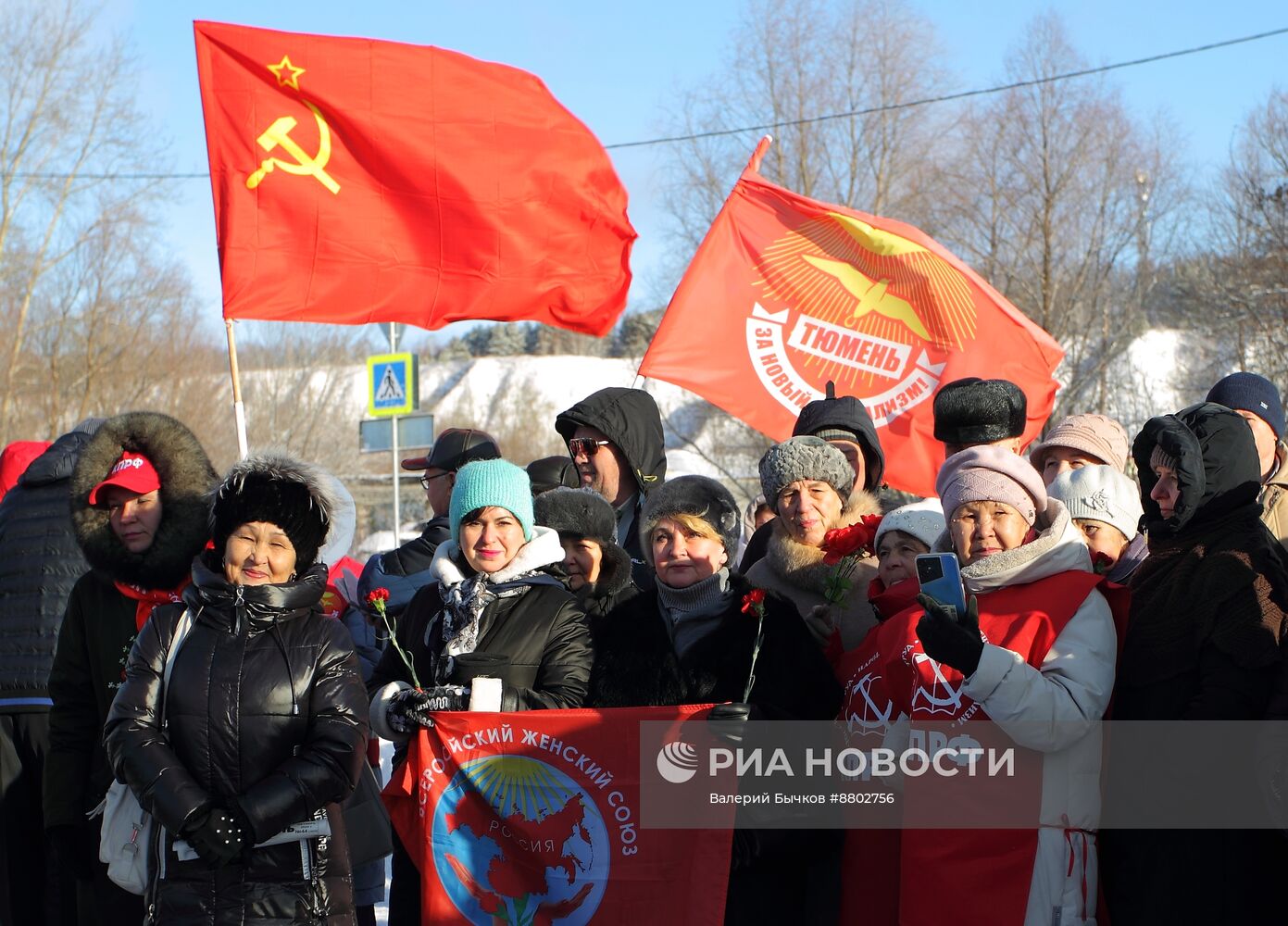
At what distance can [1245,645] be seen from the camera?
3.43 meters

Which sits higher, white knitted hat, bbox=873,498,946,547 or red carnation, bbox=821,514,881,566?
white knitted hat, bbox=873,498,946,547

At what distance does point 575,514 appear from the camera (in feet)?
15.6

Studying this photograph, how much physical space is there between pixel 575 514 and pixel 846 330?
Answer: 252 centimetres

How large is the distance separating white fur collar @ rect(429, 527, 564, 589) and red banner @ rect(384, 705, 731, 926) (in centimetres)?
45

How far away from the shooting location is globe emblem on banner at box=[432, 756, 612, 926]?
399 centimetres

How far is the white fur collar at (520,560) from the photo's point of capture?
4.23 metres

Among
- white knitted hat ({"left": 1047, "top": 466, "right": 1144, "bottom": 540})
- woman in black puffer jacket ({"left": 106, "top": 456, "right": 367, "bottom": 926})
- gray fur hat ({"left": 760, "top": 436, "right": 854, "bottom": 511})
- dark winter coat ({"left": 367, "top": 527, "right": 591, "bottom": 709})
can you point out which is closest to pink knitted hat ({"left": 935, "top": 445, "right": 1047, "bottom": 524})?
gray fur hat ({"left": 760, "top": 436, "right": 854, "bottom": 511})

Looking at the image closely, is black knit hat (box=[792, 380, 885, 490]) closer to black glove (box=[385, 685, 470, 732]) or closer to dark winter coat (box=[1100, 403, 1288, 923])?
dark winter coat (box=[1100, 403, 1288, 923])

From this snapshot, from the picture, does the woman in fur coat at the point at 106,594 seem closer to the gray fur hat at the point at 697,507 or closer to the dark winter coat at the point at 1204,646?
the gray fur hat at the point at 697,507

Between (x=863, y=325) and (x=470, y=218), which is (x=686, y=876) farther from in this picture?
(x=470, y=218)

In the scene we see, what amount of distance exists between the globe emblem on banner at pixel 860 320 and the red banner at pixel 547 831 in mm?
2991

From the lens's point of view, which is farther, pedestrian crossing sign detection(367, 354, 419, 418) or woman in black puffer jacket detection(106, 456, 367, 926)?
pedestrian crossing sign detection(367, 354, 419, 418)

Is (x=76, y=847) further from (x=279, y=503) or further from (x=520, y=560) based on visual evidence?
(x=520, y=560)

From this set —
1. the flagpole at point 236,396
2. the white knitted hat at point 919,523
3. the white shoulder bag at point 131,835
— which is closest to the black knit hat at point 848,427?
the white knitted hat at point 919,523
